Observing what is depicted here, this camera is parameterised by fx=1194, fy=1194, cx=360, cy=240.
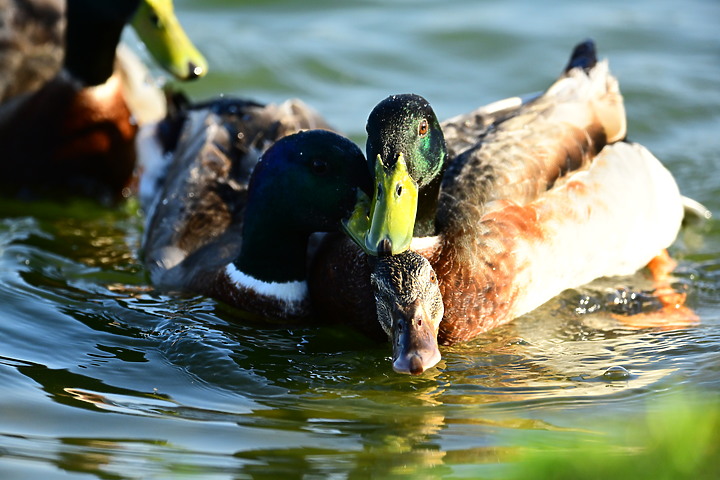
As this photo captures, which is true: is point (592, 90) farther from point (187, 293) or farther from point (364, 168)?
point (187, 293)

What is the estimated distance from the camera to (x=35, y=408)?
5.07 meters

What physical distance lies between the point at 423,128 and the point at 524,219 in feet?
3.47

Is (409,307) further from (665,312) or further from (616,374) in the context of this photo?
(665,312)

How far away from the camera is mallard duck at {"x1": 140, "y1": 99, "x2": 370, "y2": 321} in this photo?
602cm

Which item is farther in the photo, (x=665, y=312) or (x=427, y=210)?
(x=665, y=312)

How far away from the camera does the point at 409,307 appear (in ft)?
17.4

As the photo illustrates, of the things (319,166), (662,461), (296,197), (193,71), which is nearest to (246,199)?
(296,197)

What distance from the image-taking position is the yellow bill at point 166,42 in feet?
26.7

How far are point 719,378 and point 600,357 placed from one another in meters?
0.62

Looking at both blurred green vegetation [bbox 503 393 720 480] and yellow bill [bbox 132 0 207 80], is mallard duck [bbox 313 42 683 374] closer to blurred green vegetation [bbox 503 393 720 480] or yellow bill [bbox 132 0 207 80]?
blurred green vegetation [bbox 503 393 720 480]

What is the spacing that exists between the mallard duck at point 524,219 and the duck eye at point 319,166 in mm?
444

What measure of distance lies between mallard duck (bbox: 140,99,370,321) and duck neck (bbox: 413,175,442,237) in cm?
29

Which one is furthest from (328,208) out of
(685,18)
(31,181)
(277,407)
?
(685,18)

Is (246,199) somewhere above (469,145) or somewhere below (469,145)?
below
